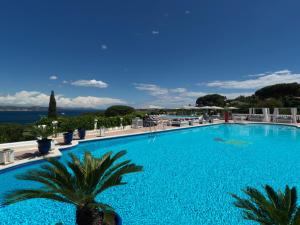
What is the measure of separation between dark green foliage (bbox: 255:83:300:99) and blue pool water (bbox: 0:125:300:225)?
4624 cm

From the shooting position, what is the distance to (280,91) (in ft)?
167

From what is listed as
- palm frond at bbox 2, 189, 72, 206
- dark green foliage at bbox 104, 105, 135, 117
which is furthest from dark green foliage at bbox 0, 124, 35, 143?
dark green foliage at bbox 104, 105, 135, 117

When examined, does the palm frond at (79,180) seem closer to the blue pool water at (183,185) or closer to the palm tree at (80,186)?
the palm tree at (80,186)

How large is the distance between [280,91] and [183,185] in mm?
56260

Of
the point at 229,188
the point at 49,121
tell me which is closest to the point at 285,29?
the point at 229,188

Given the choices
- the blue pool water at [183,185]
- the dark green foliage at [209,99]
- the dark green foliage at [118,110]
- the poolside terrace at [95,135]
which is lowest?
the blue pool water at [183,185]

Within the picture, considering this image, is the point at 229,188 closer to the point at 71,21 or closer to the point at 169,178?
the point at 169,178

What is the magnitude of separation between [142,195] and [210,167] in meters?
3.75

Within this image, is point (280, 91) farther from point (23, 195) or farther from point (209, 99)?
point (23, 195)

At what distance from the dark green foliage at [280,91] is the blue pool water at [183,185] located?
1820 inches

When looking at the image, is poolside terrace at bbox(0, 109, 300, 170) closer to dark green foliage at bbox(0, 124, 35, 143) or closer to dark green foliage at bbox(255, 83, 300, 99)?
dark green foliage at bbox(0, 124, 35, 143)

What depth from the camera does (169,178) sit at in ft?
22.5

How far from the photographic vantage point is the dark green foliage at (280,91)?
47.8 m

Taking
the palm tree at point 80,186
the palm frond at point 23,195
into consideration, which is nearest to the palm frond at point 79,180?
the palm tree at point 80,186
